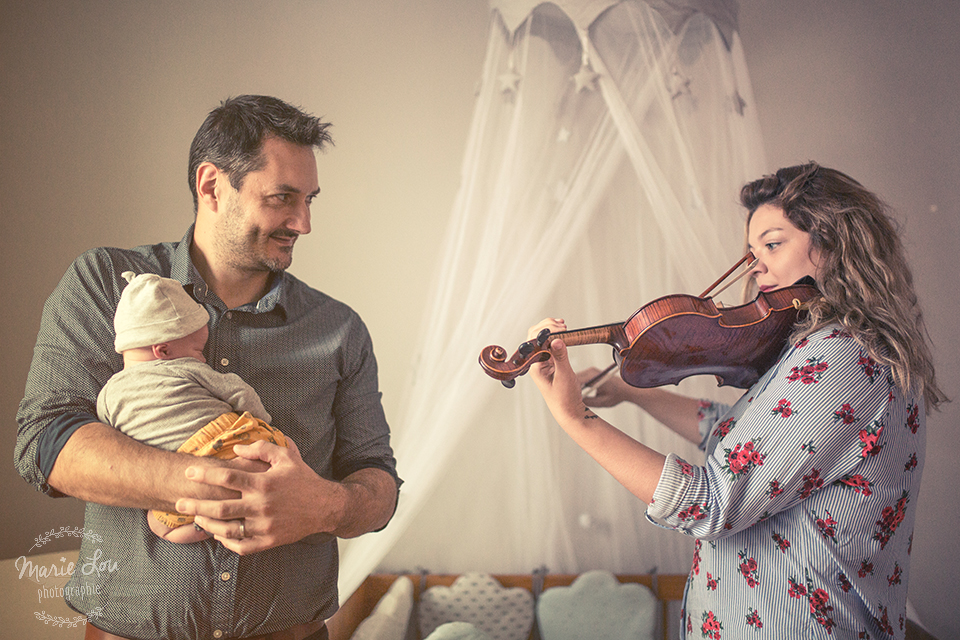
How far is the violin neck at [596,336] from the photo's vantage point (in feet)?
3.83

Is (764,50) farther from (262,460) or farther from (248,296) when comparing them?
(262,460)

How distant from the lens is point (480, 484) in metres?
2.20

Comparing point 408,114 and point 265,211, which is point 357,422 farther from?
point 408,114

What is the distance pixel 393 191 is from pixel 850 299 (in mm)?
1587

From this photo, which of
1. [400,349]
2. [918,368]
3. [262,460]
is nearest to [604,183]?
Result: [400,349]

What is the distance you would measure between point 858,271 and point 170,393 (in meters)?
1.28

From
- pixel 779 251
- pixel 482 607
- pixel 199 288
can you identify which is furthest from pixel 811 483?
pixel 482 607

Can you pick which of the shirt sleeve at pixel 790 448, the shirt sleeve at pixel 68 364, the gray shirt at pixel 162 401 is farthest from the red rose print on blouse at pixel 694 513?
the shirt sleeve at pixel 68 364

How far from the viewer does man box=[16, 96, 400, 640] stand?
98 cm

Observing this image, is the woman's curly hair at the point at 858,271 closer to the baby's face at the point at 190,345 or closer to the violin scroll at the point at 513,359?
the violin scroll at the point at 513,359

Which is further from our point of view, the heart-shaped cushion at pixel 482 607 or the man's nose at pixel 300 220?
the heart-shaped cushion at pixel 482 607

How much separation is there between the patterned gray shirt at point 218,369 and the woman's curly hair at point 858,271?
3.15 ft

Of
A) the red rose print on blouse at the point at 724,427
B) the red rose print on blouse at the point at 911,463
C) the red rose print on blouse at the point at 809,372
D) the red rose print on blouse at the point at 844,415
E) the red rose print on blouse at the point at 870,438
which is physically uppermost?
the red rose print on blouse at the point at 809,372

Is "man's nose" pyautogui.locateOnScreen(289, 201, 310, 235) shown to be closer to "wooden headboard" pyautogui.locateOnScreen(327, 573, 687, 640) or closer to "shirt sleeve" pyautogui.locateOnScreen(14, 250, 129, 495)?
"shirt sleeve" pyautogui.locateOnScreen(14, 250, 129, 495)
